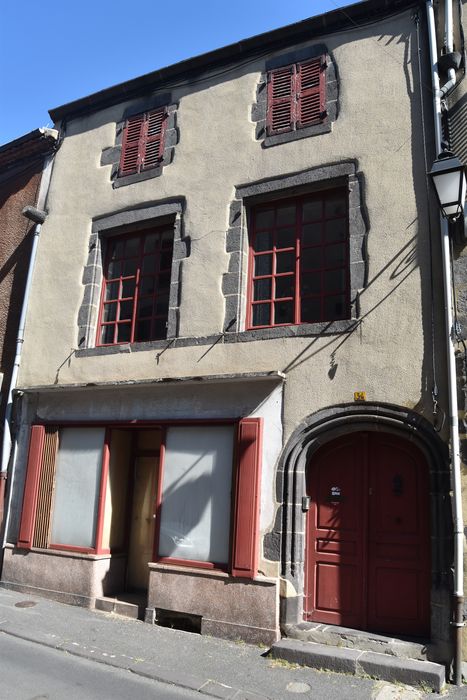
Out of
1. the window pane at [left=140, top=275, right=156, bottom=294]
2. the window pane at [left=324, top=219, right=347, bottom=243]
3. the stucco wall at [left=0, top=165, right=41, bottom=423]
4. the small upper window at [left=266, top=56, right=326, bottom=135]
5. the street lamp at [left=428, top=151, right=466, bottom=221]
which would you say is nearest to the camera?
the street lamp at [left=428, top=151, right=466, bottom=221]

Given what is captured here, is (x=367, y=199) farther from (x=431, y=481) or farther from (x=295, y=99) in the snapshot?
(x=431, y=481)

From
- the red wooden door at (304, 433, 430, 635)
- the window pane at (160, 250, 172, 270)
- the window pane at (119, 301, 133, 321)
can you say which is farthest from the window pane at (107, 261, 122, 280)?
the red wooden door at (304, 433, 430, 635)

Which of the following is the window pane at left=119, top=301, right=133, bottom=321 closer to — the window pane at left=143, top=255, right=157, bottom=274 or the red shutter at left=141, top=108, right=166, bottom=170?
the window pane at left=143, top=255, right=157, bottom=274

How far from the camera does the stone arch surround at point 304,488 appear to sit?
505 cm

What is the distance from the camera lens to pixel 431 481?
5.30 meters

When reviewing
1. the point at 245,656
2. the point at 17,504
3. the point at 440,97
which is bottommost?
the point at 245,656

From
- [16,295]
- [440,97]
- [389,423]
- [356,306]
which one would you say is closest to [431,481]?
[389,423]

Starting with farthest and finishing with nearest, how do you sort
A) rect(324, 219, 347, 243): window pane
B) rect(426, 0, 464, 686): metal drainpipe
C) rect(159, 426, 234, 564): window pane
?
rect(324, 219, 347, 243): window pane < rect(159, 426, 234, 564): window pane < rect(426, 0, 464, 686): metal drainpipe

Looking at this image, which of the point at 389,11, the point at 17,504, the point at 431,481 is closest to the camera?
the point at 431,481

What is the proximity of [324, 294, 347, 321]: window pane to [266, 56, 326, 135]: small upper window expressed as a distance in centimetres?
219

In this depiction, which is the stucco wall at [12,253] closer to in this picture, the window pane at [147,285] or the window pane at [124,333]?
the window pane at [124,333]

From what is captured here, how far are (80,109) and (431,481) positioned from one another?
745 centimetres

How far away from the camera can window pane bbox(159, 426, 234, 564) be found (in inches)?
245

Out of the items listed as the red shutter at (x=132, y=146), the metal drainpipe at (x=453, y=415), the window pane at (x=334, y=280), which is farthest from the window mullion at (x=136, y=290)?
the metal drainpipe at (x=453, y=415)
